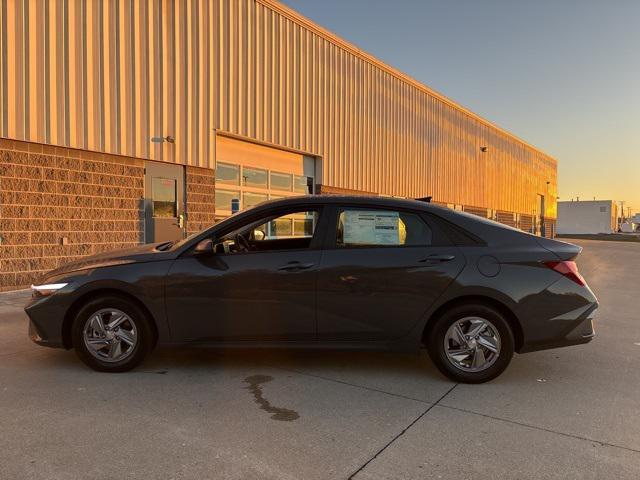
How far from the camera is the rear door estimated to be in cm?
412

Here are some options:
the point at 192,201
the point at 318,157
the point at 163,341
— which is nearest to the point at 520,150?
the point at 318,157

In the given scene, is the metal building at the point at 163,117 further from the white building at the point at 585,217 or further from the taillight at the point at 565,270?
the white building at the point at 585,217

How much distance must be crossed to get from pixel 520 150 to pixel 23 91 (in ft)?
112

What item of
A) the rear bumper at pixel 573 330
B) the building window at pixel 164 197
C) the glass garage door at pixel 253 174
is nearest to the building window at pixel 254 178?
the glass garage door at pixel 253 174

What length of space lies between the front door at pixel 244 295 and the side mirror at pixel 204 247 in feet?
0.13

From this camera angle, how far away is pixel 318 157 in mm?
15602

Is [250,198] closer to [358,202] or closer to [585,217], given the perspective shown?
[358,202]

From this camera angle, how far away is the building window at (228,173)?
12477 mm

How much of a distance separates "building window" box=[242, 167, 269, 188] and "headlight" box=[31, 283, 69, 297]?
9.16m

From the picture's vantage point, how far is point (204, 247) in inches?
165

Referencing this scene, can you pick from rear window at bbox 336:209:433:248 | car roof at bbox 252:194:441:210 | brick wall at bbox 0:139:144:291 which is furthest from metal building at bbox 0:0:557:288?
rear window at bbox 336:209:433:248

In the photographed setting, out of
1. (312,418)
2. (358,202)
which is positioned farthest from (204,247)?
(312,418)

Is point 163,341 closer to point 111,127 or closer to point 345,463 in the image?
point 345,463

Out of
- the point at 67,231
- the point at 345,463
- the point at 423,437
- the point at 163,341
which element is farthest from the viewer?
the point at 67,231
